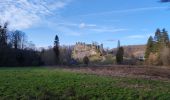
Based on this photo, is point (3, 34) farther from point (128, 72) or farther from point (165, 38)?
point (128, 72)

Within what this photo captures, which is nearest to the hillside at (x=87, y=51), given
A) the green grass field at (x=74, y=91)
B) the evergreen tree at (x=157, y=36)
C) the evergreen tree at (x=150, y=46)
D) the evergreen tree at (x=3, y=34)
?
the evergreen tree at (x=150, y=46)

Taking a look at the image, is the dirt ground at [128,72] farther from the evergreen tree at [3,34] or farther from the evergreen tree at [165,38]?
the evergreen tree at [165,38]

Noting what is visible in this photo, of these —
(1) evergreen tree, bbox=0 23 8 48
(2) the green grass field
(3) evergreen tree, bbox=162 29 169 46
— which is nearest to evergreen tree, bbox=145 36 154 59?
(3) evergreen tree, bbox=162 29 169 46

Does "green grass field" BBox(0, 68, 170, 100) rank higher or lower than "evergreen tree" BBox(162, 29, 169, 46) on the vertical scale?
lower

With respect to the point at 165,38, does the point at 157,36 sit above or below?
above

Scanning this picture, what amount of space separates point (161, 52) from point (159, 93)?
8055 centimetres

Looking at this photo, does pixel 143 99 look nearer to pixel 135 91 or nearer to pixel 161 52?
pixel 135 91

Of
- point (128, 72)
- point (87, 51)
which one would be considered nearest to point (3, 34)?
point (128, 72)

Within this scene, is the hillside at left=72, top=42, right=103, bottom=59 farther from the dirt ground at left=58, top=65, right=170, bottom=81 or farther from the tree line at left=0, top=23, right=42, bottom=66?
the dirt ground at left=58, top=65, right=170, bottom=81

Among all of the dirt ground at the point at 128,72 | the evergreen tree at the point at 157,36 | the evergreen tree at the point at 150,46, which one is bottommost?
the dirt ground at the point at 128,72

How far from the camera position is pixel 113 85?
2658 centimetres

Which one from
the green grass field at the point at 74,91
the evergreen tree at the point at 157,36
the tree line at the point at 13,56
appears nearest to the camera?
the green grass field at the point at 74,91

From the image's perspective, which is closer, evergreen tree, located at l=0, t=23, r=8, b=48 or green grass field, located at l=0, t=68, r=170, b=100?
green grass field, located at l=0, t=68, r=170, b=100

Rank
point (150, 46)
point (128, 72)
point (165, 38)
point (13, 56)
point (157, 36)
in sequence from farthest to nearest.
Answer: point (150, 46)
point (157, 36)
point (165, 38)
point (13, 56)
point (128, 72)
